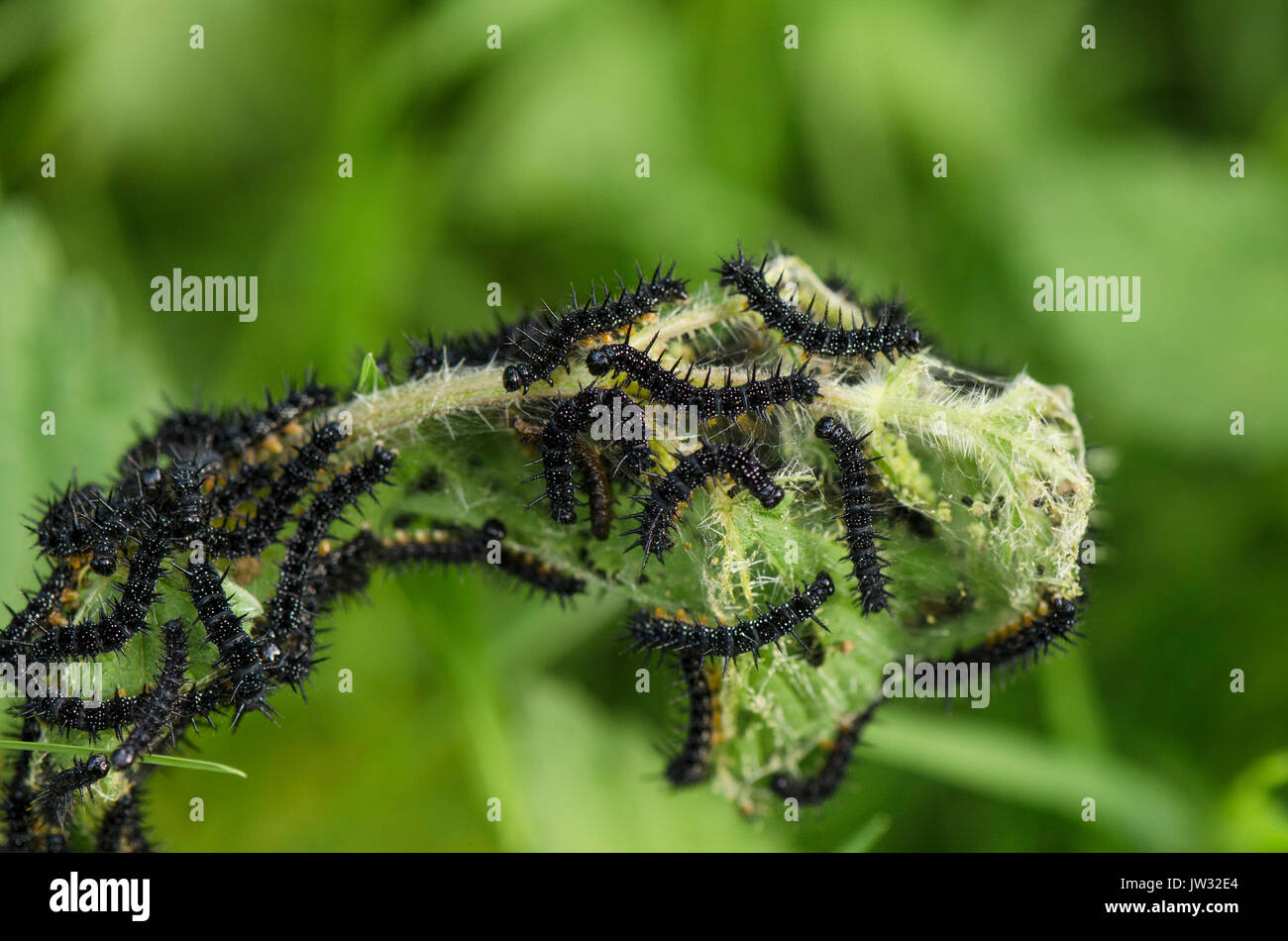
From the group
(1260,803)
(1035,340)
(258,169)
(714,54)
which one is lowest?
(1260,803)

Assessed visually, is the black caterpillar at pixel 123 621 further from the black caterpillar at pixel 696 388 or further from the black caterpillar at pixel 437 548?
the black caterpillar at pixel 696 388

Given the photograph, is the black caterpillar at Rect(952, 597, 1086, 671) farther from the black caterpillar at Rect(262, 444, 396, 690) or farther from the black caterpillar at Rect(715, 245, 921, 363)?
the black caterpillar at Rect(262, 444, 396, 690)

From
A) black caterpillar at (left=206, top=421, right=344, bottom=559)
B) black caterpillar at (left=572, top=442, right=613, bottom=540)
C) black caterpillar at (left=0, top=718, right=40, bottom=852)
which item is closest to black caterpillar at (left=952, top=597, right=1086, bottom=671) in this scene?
black caterpillar at (left=572, top=442, right=613, bottom=540)

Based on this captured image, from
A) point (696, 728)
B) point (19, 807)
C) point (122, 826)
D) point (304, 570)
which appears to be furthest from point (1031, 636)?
point (19, 807)

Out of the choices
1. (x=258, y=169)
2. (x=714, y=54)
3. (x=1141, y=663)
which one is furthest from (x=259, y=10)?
(x=1141, y=663)

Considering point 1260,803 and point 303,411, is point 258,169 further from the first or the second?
point 1260,803
